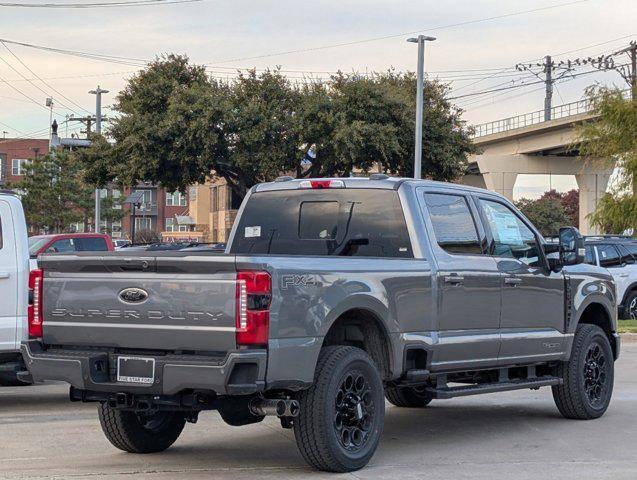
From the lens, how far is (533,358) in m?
10.1

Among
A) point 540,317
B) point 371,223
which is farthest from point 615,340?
point 371,223

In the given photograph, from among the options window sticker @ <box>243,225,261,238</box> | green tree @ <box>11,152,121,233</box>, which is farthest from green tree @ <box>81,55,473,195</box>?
window sticker @ <box>243,225,261,238</box>

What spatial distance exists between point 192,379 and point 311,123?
39.0 meters

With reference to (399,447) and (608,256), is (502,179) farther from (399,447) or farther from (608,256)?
(399,447)

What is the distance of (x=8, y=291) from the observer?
11.2m

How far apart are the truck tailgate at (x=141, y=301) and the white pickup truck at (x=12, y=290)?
321 cm

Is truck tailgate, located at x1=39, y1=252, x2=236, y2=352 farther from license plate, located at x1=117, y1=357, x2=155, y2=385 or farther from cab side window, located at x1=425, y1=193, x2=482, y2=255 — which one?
cab side window, located at x1=425, y1=193, x2=482, y2=255

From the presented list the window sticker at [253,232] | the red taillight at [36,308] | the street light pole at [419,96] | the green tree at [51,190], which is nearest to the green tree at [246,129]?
the street light pole at [419,96]

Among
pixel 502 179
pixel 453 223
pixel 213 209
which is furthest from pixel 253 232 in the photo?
pixel 213 209

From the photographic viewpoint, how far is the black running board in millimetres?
Answer: 8930

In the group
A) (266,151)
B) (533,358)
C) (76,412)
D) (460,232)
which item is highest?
(266,151)

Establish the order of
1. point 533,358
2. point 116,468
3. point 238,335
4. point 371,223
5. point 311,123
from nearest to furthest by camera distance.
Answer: point 238,335 → point 116,468 → point 371,223 → point 533,358 → point 311,123

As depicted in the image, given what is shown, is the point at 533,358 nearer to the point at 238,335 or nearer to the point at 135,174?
the point at 238,335

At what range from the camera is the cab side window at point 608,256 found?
83.6 ft
